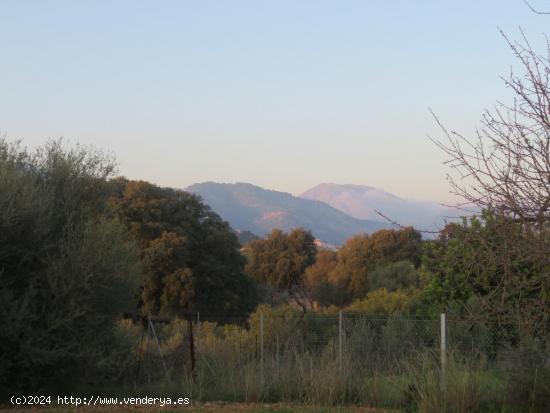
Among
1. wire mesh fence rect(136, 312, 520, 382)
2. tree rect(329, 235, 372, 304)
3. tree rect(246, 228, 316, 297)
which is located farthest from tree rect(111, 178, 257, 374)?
tree rect(246, 228, 316, 297)

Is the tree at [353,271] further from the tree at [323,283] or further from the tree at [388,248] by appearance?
the tree at [323,283]

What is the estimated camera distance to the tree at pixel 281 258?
5778 cm

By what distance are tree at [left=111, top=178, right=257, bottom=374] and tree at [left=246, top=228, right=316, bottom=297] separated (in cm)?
1897

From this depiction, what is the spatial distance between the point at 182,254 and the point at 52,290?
71.8 ft

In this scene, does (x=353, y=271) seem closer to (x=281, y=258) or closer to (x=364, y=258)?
(x=364, y=258)

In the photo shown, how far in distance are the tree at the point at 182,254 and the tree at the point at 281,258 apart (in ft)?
62.2

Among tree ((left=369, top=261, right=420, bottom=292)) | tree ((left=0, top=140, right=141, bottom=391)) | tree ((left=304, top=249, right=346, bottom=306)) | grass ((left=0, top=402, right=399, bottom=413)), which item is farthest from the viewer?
tree ((left=304, top=249, right=346, bottom=306))

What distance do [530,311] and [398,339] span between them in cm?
794

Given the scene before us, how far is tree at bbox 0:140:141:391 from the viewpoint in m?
12.1

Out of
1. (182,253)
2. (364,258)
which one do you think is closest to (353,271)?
(364,258)

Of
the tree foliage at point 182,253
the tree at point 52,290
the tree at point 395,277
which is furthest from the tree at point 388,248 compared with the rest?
the tree at point 52,290

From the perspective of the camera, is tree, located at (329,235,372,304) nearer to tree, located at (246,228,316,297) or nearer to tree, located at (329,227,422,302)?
tree, located at (329,227,422,302)

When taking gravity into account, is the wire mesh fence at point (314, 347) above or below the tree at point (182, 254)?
below

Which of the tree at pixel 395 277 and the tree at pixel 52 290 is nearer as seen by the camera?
the tree at pixel 52 290
